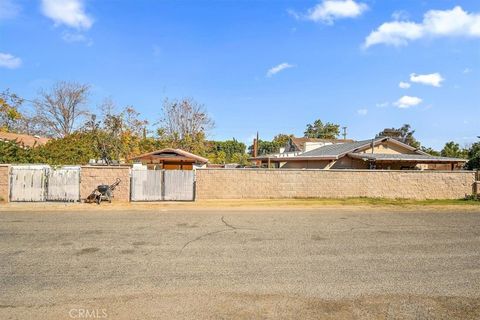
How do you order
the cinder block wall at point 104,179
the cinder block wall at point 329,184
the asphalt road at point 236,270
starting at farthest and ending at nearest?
the cinder block wall at point 329,184, the cinder block wall at point 104,179, the asphalt road at point 236,270

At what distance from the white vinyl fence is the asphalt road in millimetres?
5446

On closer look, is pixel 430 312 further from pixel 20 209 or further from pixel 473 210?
pixel 20 209

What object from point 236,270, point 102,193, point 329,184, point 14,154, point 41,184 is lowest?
point 236,270

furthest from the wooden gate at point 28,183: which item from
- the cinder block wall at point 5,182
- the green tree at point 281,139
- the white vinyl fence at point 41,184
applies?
the green tree at point 281,139

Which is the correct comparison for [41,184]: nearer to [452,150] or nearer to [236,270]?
[236,270]

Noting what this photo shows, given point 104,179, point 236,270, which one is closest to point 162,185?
point 104,179

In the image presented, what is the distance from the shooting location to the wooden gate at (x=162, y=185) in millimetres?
18141

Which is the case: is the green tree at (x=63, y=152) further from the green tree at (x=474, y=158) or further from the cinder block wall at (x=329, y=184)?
the green tree at (x=474, y=158)

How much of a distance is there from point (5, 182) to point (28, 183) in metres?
1.06

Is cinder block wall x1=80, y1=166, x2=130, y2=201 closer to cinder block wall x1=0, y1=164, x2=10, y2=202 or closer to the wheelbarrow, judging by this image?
the wheelbarrow

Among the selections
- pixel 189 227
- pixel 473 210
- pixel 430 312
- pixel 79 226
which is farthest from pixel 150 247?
pixel 473 210

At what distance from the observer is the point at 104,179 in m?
17.9

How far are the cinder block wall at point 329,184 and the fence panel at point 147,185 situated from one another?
84.0 inches

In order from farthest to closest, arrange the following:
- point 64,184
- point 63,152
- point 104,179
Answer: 1. point 63,152
2. point 104,179
3. point 64,184
